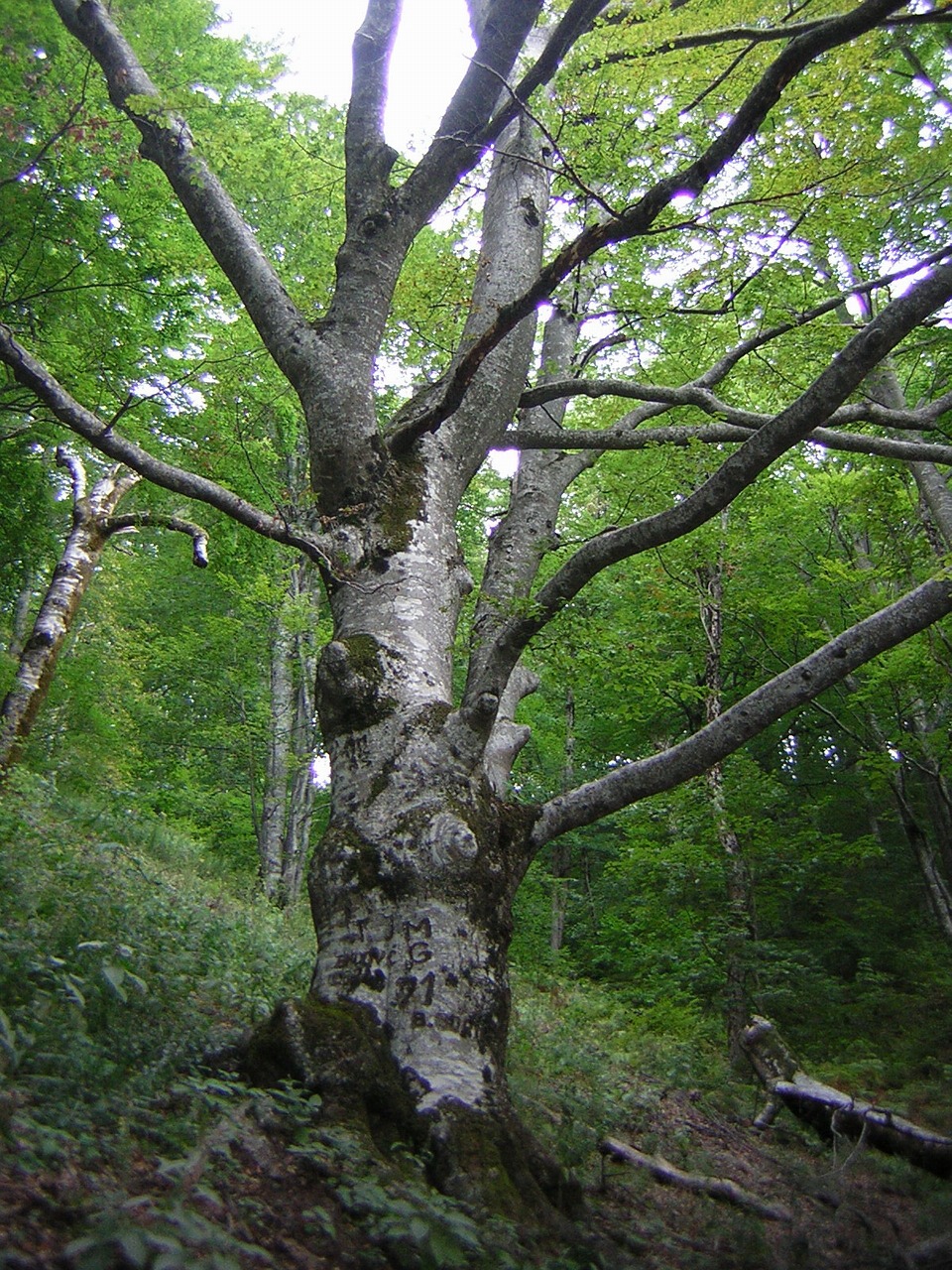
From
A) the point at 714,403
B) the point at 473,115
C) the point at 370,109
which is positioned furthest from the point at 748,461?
the point at 370,109

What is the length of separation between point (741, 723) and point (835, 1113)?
239 cm

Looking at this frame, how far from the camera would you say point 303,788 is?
13445 mm

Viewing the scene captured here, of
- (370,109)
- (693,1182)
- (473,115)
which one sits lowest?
(693,1182)

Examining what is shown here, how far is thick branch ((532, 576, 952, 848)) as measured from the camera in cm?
387

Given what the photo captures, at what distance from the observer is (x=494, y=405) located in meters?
5.02

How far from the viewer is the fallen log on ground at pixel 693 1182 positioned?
3.34m

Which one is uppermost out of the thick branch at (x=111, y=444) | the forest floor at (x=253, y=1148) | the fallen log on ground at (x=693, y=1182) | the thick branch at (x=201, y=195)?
the thick branch at (x=201, y=195)

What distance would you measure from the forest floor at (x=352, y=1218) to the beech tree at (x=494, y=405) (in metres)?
0.40

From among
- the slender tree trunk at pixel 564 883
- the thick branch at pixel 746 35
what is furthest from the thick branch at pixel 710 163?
the slender tree trunk at pixel 564 883

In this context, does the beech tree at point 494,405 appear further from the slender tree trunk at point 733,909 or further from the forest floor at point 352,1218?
the slender tree trunk at point 733,909

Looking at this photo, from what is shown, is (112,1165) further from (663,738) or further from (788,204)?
(663,738)

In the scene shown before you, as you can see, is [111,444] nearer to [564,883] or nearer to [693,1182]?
[693,1182]

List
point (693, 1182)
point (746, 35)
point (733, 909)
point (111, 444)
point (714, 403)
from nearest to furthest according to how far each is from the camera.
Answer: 1. point (693, 1182)
2. point (111, 444)
3. point (746, 35)
4. point (714, 403)
5. point (733, 909)

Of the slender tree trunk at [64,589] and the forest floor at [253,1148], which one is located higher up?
the slender tree trunk at [64,589]
